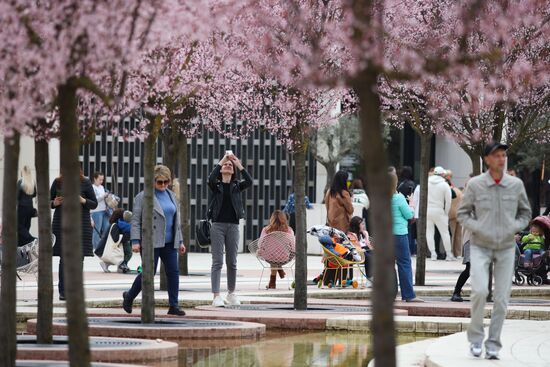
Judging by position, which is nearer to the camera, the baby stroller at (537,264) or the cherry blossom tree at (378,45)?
the cherry blossom tree at (378,45)

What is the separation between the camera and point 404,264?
1784 cm

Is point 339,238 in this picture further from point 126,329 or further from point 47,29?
point 47,29

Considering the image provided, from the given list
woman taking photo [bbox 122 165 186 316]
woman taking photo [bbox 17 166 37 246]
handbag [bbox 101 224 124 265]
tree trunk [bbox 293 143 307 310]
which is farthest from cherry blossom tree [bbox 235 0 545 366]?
handbag [bbox 101 224 124 265]

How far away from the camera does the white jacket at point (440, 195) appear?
30.4 m

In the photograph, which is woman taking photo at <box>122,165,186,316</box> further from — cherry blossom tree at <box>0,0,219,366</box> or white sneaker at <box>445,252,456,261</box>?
white sneaker at <box>445,252,456,261</box>

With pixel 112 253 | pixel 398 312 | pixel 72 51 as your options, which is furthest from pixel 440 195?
pixel 72 51

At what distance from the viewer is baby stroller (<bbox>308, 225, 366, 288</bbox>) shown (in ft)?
70.0

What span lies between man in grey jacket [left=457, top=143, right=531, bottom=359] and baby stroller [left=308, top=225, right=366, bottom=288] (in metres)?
9.76

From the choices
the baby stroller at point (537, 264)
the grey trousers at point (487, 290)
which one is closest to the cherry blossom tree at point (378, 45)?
the grey trousers at point (487, 290)

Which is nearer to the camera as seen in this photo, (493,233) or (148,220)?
(493,233)

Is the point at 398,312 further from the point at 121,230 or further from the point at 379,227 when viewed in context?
the point at 379,227

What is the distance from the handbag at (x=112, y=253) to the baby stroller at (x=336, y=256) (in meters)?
4.41

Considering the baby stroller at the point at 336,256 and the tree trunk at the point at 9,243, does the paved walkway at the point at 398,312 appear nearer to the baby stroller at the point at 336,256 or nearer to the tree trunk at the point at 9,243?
the baby stroller at the point at 336,256

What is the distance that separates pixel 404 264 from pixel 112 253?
827cm
